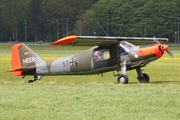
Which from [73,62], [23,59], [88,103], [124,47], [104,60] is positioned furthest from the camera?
[23,59]

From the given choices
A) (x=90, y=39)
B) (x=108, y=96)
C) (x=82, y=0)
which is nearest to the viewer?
(x=108, y=96)

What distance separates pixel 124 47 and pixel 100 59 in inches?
40.8

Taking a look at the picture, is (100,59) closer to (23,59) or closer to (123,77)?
(123,77)

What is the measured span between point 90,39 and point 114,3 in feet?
363

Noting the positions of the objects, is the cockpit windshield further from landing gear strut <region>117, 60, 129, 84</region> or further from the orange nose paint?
the orange nose paint

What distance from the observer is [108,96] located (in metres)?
15.3

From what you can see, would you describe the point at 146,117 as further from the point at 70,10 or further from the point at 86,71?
the point at 70,10

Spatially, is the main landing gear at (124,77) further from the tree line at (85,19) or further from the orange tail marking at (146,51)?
the tree line at (85,19)

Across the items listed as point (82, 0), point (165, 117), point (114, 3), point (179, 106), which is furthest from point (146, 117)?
point (82, 0)

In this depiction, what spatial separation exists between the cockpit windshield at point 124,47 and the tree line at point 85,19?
96306 millimetres

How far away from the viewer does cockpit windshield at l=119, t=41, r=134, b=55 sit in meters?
22.1

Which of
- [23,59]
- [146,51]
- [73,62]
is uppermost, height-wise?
[146,51]

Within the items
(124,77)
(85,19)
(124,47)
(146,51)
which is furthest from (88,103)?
(85,19)

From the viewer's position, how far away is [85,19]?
129750 mm
